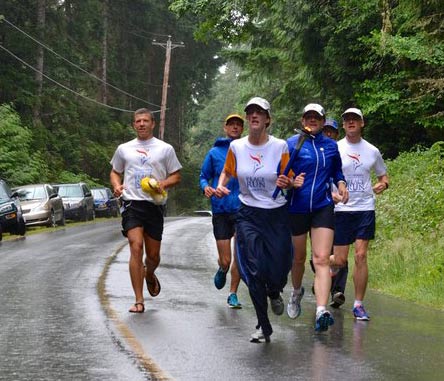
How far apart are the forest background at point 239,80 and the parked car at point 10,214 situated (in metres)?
6.73

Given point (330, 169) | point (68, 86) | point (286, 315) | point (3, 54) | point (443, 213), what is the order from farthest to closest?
point (68, 86)
point (3, 54)
point (443, 213)
point (286, 315)
point (330, 169)

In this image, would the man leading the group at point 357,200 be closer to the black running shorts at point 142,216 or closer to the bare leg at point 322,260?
the bare leg at point 322,260

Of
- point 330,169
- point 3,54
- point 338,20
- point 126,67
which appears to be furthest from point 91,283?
point 126,67

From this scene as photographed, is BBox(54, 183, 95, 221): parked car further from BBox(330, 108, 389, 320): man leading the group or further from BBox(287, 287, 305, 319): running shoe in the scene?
BBox(287, 287, 305, 319): running shoe

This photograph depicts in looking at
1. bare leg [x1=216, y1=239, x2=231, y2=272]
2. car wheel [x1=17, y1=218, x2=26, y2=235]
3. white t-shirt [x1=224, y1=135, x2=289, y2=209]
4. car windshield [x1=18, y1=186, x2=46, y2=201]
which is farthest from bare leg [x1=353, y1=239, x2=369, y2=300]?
car windshield [x1=18, y1=186, x2=46, y2=201]

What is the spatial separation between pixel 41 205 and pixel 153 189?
21.9 m

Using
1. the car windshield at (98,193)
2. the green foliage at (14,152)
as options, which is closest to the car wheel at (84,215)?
the green foliage at (14,152)

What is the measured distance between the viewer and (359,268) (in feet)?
33.2

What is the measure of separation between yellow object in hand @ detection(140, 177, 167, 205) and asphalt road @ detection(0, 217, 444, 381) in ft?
3.90

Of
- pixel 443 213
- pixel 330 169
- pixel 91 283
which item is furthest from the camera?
pixel 443 213

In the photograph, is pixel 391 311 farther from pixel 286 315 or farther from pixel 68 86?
pixel 68 86

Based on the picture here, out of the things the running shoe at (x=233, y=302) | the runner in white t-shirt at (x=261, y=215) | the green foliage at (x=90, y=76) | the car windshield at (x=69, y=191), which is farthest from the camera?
the green foliage at (x=90, y=76)

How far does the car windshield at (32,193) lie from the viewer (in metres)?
31.7

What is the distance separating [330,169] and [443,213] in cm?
822
